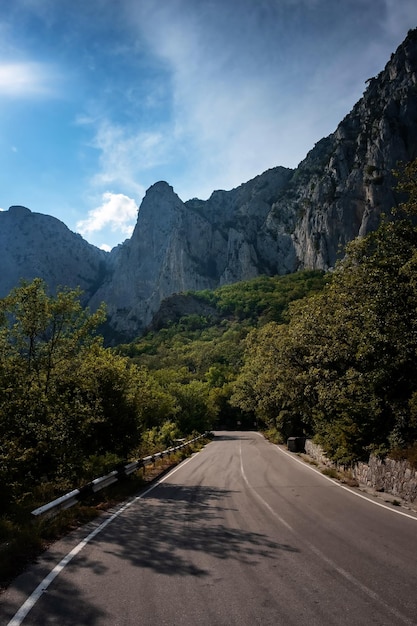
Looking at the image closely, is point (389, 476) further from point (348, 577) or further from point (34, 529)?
point (34, 529)

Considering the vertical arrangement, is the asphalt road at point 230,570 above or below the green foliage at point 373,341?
below

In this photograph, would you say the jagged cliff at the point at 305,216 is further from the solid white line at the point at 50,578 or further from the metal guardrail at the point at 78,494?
the solid white line at the point at 50,578

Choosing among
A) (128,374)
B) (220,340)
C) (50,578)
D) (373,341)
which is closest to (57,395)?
(128,374)

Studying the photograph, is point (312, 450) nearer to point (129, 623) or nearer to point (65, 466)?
point (65, 466)

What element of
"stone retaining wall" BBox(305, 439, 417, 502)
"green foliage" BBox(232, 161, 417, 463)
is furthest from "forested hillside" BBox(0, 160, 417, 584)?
"stone retaining wall" BBox(305, 439, 417, 502)

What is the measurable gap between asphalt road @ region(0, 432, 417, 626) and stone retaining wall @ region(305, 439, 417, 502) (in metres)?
1.90

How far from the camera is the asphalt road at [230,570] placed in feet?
14.4

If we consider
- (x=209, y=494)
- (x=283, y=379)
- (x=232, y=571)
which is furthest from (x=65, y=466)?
(x=283, y=379)

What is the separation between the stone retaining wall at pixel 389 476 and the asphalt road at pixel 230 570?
1.90 meters

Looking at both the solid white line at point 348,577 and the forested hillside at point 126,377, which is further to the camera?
the forested hillside at point 126,377

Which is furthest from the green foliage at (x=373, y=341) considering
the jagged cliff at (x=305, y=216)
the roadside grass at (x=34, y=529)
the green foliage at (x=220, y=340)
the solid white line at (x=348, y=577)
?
the jagged cliff at (x=305, y=216)

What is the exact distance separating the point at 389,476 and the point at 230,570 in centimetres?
1000

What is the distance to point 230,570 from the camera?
581 centimetres

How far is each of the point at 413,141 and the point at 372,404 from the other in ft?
373
